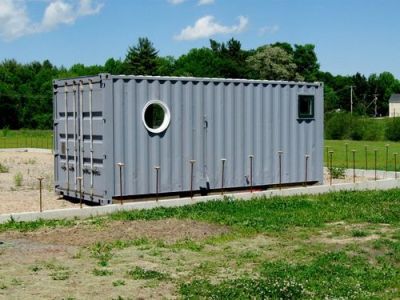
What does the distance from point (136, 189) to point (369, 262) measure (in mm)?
6862

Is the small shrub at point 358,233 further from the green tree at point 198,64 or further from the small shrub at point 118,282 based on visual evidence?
the green tree at point 198,64

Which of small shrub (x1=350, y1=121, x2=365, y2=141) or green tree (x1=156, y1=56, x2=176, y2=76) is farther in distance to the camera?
green tree (x1=156, y1=56, x2=176, y2=76)

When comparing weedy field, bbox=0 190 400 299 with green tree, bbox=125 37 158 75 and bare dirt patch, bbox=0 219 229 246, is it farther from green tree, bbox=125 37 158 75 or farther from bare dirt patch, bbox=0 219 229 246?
green tree, bbox=125 37 158 75

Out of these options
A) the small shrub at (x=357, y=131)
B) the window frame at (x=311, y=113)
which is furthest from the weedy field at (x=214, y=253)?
the small shrub at (x=357, y=131)

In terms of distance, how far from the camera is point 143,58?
80188mm

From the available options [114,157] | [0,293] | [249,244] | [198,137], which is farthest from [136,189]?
[0,293]

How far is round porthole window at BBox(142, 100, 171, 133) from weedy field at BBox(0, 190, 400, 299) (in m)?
2.15

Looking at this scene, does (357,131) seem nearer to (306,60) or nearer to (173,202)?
(173,202)

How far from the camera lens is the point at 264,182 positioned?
17188 mm

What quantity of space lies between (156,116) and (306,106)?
4.46 metres

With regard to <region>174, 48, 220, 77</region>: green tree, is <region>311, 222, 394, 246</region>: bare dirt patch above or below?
below

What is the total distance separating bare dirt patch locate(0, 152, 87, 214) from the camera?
15.4 meters

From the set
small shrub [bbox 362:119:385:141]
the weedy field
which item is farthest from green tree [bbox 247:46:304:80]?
the weedy field

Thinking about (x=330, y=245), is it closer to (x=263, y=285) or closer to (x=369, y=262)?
(x=369, y=262)
